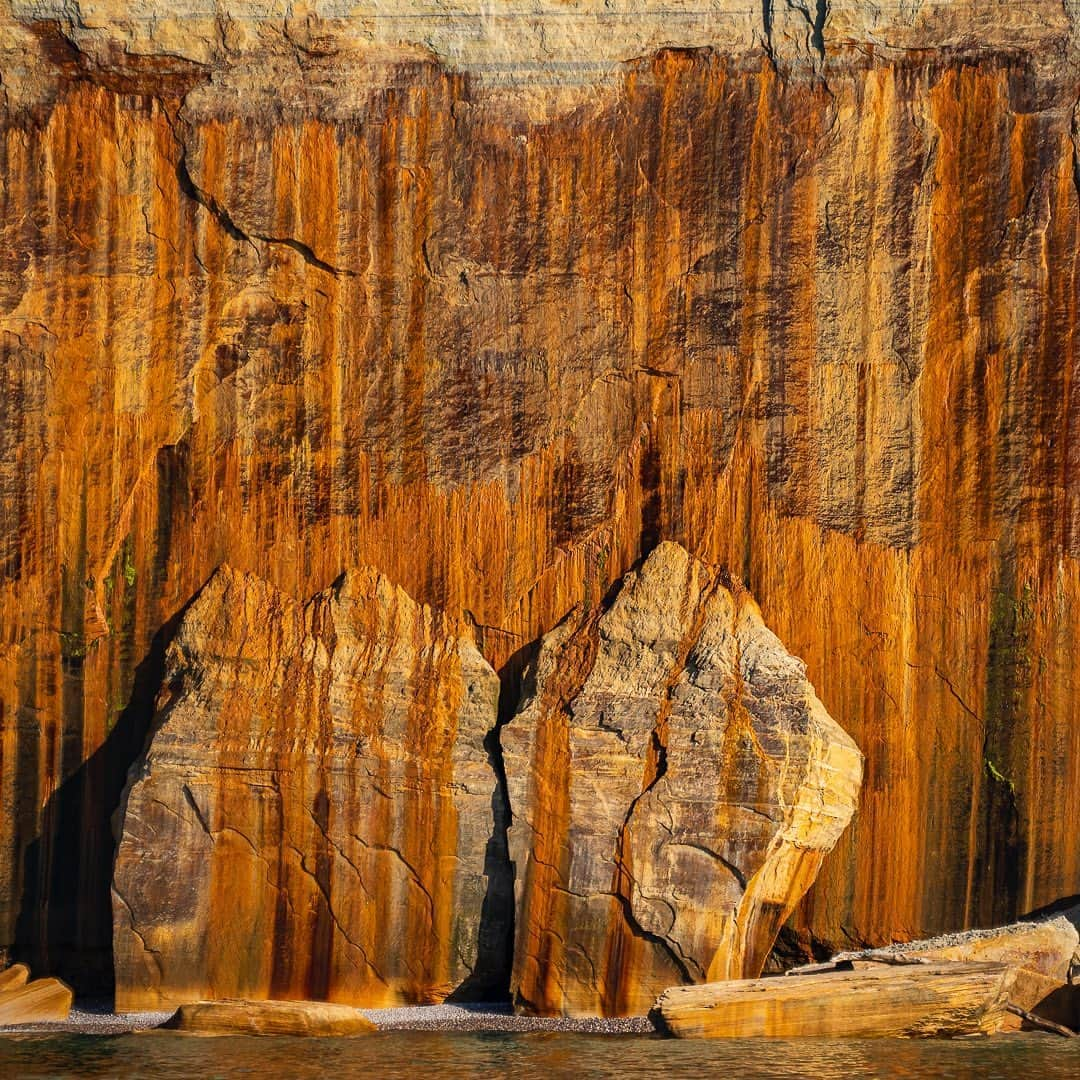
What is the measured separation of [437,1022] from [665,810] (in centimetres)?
162

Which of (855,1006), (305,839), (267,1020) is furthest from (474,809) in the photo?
(855,1006)

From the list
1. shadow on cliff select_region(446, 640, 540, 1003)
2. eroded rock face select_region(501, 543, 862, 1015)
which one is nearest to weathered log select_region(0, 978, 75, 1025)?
shadow on cliff select_region(446, 640, 540, 1003)

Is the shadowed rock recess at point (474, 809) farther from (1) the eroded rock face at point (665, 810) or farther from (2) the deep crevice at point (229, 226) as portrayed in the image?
(2) the deep crevice at point (229, 226)

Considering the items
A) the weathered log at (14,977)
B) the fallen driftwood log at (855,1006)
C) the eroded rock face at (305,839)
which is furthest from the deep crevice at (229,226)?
the fallen driftwood log at (855,1006)

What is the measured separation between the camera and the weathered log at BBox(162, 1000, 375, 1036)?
32.3ft

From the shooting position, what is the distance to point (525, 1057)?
920cm

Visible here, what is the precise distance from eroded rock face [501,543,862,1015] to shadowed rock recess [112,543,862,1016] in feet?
0.04

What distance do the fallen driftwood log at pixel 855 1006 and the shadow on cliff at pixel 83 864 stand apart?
3356mm

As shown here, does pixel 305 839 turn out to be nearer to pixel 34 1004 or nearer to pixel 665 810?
pixel 34 1004

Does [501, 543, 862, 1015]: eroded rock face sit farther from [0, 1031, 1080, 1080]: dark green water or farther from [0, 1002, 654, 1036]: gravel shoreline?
[0, 1031, 1080, 1080]: dark green water

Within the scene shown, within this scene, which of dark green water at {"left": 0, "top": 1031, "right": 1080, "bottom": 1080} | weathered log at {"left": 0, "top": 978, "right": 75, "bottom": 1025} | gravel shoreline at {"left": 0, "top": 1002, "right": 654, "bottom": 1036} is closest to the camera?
dark green water at {"left": 0, "top": 1031, "right": 1080, "bottom": 1080}

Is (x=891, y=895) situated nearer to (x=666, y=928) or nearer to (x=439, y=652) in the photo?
(x=666, y=928)

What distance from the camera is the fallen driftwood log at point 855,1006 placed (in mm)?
9523

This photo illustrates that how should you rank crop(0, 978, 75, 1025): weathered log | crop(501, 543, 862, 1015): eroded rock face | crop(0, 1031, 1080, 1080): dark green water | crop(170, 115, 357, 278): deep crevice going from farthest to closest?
crop(170, 115, 357, 278): deep crevice, crop(0, 978, 75, 1025): weathered log, crop(501, 543, 862, 1015): eroded rock face, crop(0, 1031, 1080, 1080): dark green water
